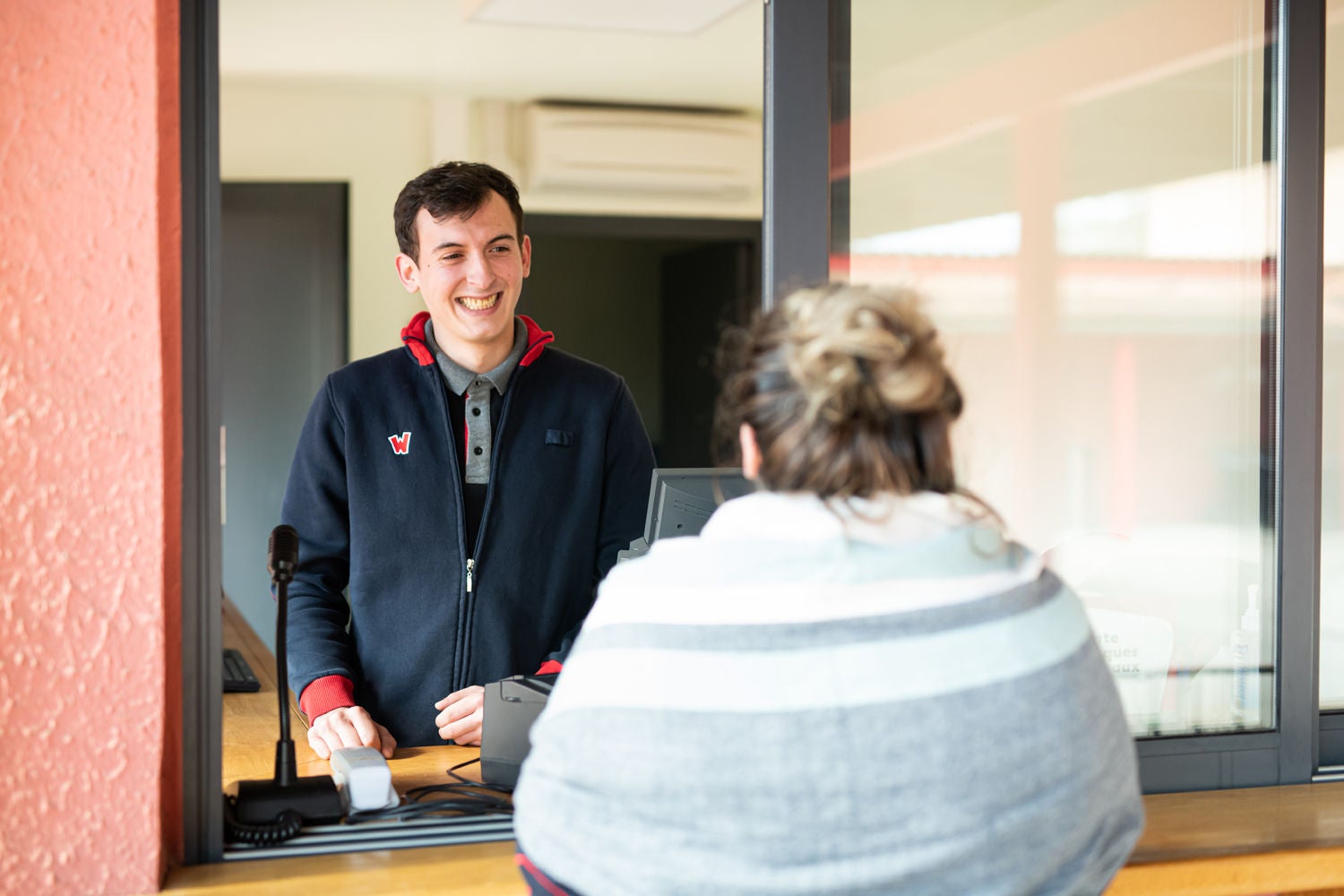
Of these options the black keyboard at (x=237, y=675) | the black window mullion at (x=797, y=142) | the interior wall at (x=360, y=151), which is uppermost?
the interior wall at (x=360, y=151)

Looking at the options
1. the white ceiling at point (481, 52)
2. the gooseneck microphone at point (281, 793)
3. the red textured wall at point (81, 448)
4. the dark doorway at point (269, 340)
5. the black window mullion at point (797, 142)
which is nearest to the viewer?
the red textured wall at point (81, 448)

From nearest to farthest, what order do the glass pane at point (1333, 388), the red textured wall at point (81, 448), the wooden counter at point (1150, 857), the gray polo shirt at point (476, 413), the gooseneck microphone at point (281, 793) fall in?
the red textured wall at point (81, 448)
the wooden counter at point (1150, 857)
the gooseneck microphone at point (281, 793)
the glass pane at point (1333, 388)
the gray polo shirt at point (476, 413)

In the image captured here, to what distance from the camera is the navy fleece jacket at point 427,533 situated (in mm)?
2205

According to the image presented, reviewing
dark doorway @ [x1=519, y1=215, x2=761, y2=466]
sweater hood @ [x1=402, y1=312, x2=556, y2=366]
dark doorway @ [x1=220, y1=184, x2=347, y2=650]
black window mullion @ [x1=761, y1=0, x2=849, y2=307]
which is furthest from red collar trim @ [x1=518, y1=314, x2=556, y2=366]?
dark doorway @ [x1=519, y1=215, x2=761, y2=466]

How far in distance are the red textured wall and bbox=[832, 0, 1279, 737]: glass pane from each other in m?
1.08

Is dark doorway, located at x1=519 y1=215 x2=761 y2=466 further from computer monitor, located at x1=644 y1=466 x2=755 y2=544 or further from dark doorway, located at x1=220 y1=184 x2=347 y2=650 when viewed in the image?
computer monitor, located at x1=644 y1=466 x2=755 y2=544

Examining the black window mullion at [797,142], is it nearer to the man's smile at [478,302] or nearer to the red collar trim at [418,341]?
the man's smile at [478,302]

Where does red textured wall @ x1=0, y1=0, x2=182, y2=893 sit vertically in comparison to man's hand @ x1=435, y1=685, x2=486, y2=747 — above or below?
above

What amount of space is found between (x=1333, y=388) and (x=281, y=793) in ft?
5.61

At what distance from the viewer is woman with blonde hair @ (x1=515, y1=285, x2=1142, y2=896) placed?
3.18 feet

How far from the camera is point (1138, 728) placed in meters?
1.90

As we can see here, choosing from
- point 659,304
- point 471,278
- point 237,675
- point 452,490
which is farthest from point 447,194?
point 659,304

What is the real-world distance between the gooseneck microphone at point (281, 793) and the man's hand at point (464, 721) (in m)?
0.37

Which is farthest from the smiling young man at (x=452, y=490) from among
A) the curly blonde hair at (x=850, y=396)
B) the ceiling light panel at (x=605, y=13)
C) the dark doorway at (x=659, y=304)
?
the dark doorway at (x=659, y=304)
